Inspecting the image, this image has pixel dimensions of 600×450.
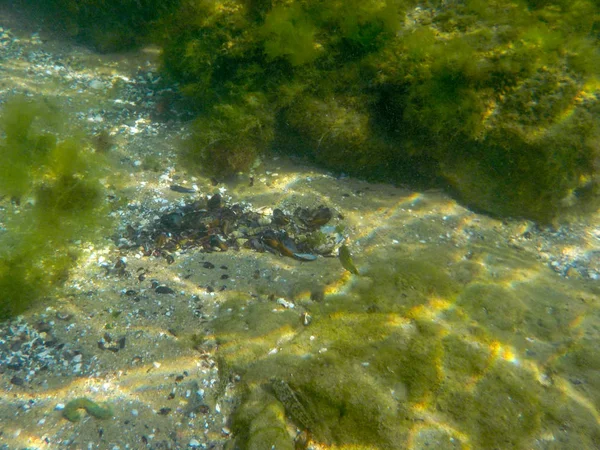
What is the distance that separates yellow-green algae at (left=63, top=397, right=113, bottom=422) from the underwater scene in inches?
1.4

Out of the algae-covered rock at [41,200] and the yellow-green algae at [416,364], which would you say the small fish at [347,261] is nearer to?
the yellow-green algae at [416,364]

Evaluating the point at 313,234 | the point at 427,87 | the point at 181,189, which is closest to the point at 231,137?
the point at 181,189

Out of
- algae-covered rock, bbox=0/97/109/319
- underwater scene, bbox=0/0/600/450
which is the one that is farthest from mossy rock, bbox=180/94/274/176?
algae-covered rock, bbox=0/97/109/319

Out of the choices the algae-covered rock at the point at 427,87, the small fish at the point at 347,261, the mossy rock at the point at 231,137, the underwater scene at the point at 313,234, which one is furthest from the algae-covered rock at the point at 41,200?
the small fish at the point at 347,261

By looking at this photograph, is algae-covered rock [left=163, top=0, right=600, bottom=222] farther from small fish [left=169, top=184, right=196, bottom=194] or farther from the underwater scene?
small fish [left=169, top=184, right=196, bottom=194]

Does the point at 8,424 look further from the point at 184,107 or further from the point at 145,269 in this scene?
the point at 184,107

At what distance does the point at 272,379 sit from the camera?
2867mm

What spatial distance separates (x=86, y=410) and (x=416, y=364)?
2559 mm

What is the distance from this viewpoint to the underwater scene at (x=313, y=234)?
272 centimetres

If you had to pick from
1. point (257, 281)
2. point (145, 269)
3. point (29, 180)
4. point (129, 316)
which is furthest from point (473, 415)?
point (29, 180)

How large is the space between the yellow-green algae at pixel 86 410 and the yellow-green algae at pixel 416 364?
3.13ft

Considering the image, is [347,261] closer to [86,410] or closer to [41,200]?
[86,410]

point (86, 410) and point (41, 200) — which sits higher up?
point (41, 200)

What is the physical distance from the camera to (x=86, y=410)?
2.69 m
